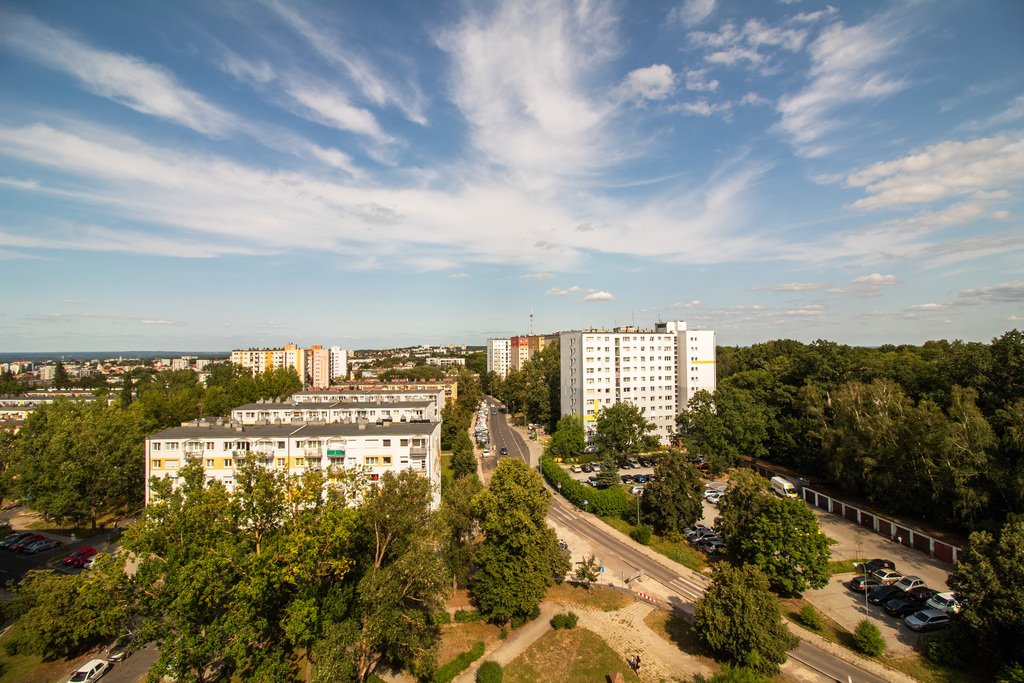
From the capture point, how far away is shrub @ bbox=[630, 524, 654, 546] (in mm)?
34062

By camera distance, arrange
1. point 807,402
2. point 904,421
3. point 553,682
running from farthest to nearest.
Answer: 1. point 807,402
2. point 904,421
3. point 553,682

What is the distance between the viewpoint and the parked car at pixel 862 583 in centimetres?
2702

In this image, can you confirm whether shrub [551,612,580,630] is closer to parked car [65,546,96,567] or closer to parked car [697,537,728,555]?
parked car [697,537,728,555]

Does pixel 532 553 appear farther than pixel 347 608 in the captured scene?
Yes

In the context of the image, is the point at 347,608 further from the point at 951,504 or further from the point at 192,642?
the point at 951,504

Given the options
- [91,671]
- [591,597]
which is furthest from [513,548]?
[91,671]

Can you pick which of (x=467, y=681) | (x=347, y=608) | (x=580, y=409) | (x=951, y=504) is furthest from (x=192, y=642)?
(x=580, y=409)

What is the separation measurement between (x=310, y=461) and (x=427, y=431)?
803cm

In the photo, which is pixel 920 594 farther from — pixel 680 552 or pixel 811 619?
pixel 680 552

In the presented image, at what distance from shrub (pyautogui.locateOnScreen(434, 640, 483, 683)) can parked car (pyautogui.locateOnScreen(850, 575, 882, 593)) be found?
2118cm

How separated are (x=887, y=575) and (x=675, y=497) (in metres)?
12.2

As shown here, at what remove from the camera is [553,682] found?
20.9m

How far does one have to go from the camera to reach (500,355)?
152 metres

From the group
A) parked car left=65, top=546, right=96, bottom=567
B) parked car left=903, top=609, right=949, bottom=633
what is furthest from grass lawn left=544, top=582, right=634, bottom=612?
parked car left=65, top=546, right=96, bottom=567
